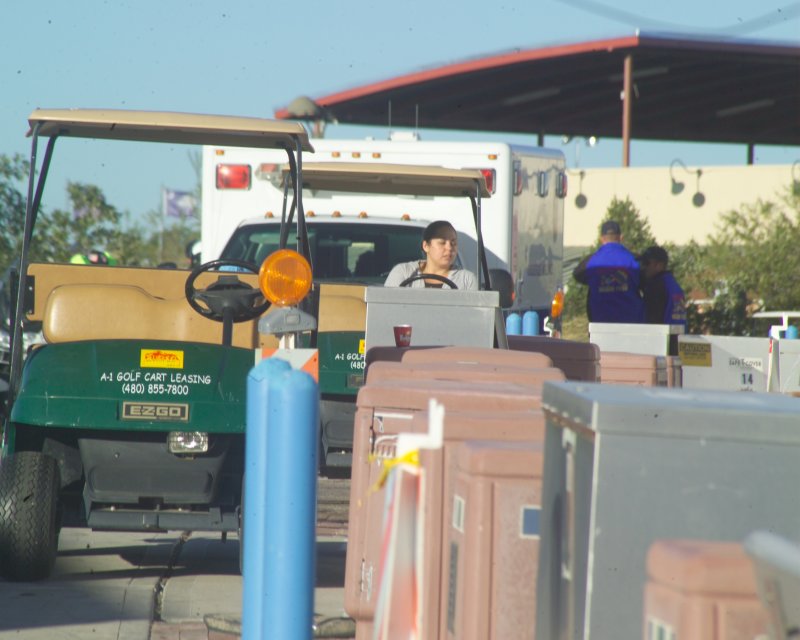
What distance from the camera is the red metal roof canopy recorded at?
2648cm

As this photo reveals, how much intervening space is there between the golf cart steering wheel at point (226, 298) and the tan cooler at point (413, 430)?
229 cm

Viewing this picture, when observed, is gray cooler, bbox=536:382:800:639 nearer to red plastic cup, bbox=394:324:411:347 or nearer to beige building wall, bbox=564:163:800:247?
red plastic cup, bbox=394:324:411:347

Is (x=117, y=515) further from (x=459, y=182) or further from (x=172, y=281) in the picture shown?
(x=459, y=182)

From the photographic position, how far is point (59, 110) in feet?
23.3

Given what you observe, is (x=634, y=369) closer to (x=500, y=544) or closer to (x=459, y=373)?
(x=459, y=373)

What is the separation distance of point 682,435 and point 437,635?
1140 millimetres

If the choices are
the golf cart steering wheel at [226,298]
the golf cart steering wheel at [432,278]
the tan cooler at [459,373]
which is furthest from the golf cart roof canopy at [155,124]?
the tan cooler at [459,373]

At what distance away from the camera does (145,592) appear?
6.59 metres

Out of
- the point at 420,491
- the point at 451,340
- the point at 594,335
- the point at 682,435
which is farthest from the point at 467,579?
the point at 594,335

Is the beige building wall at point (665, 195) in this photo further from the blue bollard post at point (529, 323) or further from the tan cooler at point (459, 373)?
the tan cooler at point (459, 373)

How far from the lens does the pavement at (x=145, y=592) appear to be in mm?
5816

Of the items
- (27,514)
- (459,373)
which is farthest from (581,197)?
(459,373)

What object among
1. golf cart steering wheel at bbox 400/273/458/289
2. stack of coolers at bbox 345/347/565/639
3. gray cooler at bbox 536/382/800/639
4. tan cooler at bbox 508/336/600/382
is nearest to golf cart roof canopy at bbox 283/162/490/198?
golf cart steering wheel at bbox 400/273/458/289

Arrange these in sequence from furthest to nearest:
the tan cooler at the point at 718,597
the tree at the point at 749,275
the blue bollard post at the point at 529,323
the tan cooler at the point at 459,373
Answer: the tree at the point at 749,275, the blue bollard post at the point at 529,323, the tan cooler at the point at 459,373, the tan cooler at the point at 718,597
